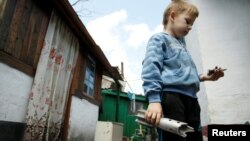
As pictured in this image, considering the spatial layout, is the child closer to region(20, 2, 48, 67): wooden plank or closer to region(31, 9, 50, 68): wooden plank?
region(20, 2, 48, 67): wooden plank

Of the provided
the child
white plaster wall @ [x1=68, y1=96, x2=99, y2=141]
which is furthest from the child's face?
white plaster wall @ [x1=68, y1=96, x2=99, y2=141]

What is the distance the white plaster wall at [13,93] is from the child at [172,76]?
8.23 feet

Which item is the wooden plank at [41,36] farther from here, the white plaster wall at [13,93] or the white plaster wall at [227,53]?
the white plaster wall at [227,53]

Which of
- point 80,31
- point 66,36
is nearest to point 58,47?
point 66,36

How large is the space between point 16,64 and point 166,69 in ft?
9.21

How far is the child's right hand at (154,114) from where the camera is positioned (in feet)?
4.59

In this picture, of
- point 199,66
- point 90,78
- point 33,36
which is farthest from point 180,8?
point 90,78

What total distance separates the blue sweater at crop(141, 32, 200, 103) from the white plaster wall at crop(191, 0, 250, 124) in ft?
13.8

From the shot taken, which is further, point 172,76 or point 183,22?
point 183,22

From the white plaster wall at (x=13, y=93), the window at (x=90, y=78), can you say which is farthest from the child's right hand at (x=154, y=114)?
the window at (x=90, y=78)

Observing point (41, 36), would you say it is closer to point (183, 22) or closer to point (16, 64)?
point (16, 64)

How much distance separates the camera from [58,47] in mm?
5082

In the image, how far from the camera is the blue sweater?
1.57 meters

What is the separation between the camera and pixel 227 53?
5906 millimetres
